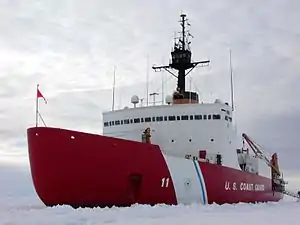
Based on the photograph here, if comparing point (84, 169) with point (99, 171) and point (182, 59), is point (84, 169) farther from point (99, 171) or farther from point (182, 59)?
point (182, 59)

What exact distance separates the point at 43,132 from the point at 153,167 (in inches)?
141

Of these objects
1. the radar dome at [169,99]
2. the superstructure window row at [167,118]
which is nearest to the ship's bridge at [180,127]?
the superstructure window row at [167,118]

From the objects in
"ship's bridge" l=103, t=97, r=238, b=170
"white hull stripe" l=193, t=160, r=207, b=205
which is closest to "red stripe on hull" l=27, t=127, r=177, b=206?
"white hull stripe" l=193, t=160, r=207, b=205

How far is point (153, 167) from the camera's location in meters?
14.4

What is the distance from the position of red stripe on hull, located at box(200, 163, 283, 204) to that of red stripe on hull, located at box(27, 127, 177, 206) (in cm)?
364

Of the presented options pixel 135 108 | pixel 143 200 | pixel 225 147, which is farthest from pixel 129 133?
pixel 143 200

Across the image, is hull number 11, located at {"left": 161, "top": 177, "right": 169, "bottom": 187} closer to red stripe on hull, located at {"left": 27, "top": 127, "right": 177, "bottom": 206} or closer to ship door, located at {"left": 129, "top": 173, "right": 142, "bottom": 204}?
red stripe on hull, located at {"left": 27, "top": 127, "right": 177, "bottom": 206}

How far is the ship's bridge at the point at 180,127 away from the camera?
730 inches

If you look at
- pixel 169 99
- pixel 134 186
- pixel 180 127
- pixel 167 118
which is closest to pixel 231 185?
pixel 180 127

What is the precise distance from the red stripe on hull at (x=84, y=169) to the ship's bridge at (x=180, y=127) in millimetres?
4598

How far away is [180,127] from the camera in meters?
18.6

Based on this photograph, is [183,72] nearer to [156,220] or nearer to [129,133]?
[129,133]

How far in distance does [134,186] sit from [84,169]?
1.87m

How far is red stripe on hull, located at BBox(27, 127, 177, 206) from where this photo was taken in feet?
42.0
